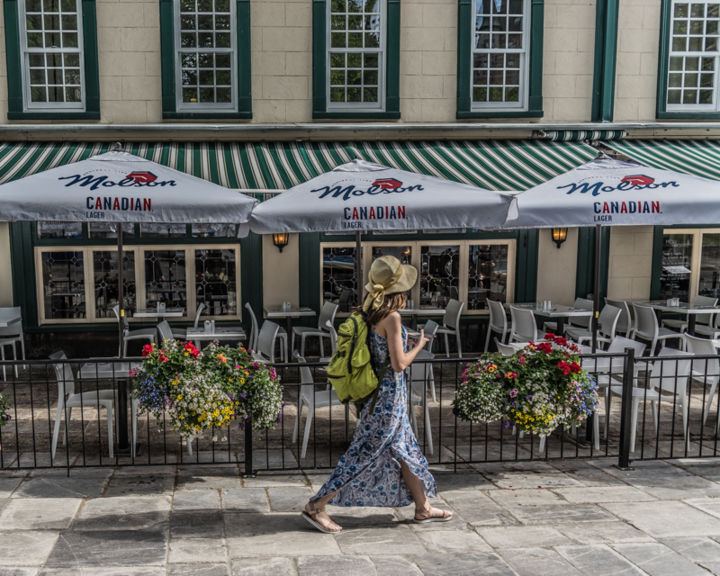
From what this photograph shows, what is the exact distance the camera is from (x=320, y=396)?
259 inches

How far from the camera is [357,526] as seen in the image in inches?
186

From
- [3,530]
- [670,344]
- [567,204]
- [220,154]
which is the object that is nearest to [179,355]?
[3,530]

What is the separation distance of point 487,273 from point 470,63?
3326mm

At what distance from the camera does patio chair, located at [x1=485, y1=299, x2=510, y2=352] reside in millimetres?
10469

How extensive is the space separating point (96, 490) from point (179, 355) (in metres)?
1.20

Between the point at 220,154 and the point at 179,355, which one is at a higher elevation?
the point at 220,154

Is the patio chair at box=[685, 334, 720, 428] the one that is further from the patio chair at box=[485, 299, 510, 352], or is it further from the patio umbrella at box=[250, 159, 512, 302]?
the patio chair at box=[485, 299, 510, 352]

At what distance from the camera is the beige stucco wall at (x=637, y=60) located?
10922 millimetres

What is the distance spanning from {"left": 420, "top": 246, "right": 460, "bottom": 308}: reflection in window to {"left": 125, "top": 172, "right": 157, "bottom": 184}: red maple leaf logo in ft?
18.9

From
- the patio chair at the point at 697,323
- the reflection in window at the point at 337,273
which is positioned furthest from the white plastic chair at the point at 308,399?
the patio chair at the point at 697,323

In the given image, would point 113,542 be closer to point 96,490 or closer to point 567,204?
point 96,490

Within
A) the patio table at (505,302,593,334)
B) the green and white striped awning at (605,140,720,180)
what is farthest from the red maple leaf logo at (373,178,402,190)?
the patio table at (505,302,593,334)

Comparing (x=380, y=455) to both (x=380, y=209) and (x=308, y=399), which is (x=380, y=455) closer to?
(x=308, y=399)

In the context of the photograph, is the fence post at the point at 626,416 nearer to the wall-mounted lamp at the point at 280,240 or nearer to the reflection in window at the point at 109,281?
the wall-mounted lamp at the point at 280,240
